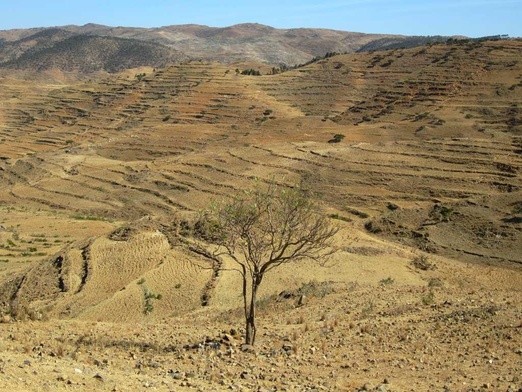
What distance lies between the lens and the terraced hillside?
27.7 metres

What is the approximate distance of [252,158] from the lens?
5462 centimetres

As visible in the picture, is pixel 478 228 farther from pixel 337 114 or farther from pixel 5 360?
pixel 337 114

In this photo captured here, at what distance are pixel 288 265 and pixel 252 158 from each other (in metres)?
30.7

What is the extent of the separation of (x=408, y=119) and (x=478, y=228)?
3302 cm

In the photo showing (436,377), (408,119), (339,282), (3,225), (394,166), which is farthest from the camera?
Result: (408,119)

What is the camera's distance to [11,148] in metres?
75.3

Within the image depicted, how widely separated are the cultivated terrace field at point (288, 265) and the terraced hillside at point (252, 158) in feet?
0.67

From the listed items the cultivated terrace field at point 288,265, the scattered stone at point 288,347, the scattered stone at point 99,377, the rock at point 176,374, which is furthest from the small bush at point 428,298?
the scattered stone at point 99,377

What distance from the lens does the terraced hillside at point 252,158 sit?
90.8 ft

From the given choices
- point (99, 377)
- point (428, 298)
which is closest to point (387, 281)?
point (428, 298)

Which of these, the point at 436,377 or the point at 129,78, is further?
the point at 129,78

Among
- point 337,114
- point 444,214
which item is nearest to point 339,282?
point 444,214

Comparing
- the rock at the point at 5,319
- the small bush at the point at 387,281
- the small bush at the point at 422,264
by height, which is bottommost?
the small bush at the point at 422,264

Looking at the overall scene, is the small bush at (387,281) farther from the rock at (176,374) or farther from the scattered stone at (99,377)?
the scattered stone at (99,377)
